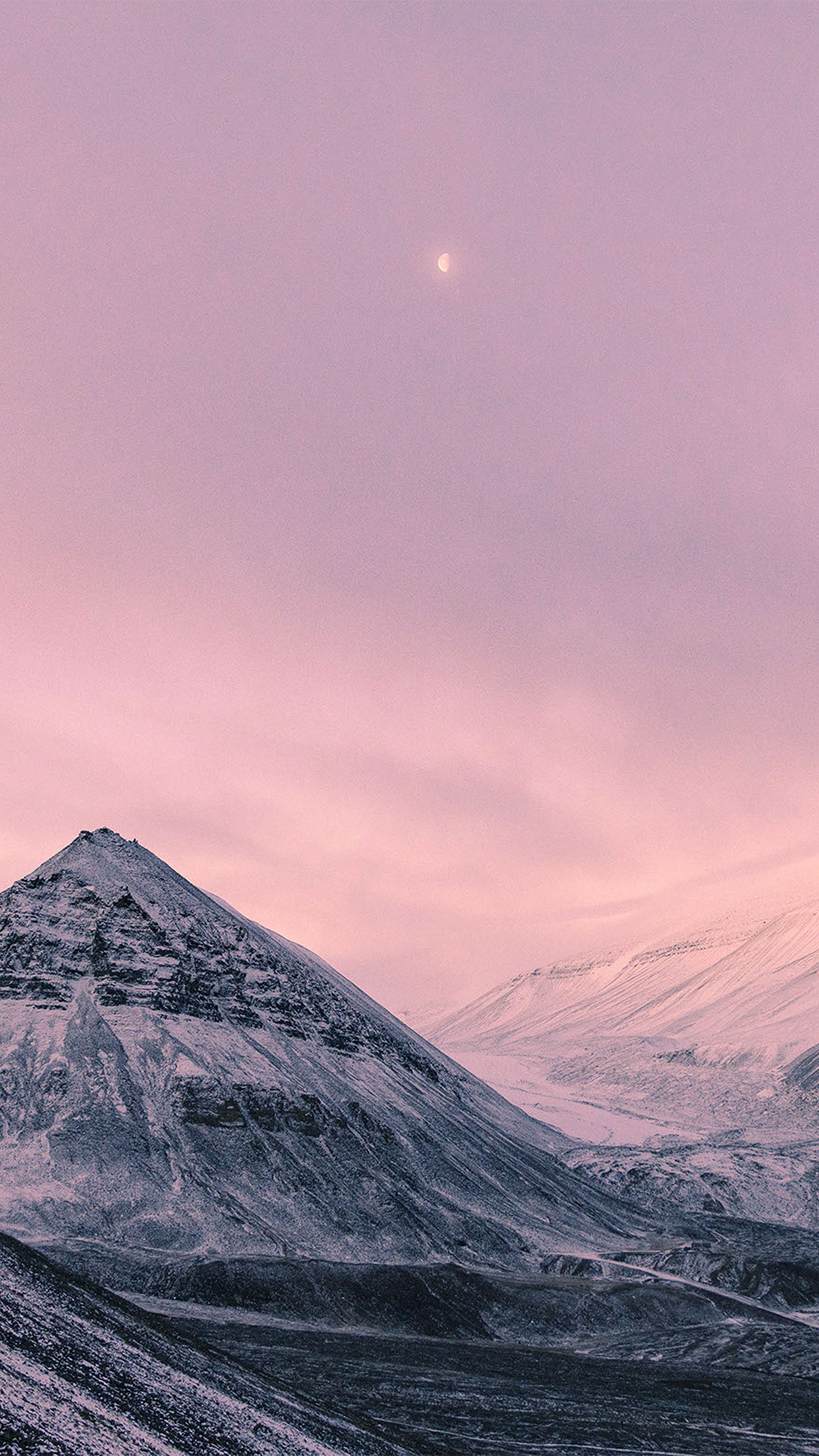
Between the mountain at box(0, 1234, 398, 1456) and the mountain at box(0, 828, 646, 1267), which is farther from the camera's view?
the mountain at box(0, 828, 646, 1267)

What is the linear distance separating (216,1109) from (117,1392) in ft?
289

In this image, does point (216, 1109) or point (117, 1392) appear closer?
point (117, 1392)

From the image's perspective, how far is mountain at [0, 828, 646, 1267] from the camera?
3772 inches

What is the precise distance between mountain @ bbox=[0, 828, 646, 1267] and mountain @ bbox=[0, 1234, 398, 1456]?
56.7 m

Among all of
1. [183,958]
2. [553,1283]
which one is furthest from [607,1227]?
[183,958]

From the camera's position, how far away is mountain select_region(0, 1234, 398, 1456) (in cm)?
2422

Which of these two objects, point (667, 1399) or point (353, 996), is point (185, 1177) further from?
point (353, 996)

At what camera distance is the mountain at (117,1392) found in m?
24.2

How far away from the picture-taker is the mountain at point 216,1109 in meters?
95.8

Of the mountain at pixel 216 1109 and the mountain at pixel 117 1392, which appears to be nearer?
the mountain at pixel 117 1392

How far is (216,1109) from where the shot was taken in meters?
112

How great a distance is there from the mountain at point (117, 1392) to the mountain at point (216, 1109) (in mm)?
56652

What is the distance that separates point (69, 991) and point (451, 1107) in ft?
177

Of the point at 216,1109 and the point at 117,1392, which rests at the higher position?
the point at 216,1109
